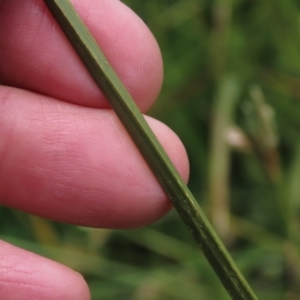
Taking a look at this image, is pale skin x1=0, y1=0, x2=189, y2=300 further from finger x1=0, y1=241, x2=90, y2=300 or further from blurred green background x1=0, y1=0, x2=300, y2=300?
blurred green background x1=0, y1=0, x2=300, y2=300

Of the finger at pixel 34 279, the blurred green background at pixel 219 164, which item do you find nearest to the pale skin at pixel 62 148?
the finger at pixel 34 279

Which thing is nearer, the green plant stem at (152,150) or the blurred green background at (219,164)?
the green plant stem at (152,150)

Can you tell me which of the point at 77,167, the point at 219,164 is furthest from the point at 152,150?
the point at 219,164

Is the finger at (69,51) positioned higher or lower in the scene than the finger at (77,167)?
higher

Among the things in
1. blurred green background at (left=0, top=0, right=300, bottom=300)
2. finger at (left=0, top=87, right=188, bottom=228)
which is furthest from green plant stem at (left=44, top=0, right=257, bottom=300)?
blurred green background at (left=0, top=0, right=300, bottom=300)

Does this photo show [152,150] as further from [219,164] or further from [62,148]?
[219,164]

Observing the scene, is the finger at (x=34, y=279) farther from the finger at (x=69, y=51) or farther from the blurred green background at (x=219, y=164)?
the blurred green background at (x=219, y=164)

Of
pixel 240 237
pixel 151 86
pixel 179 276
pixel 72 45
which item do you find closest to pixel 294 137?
pixel 240 237
